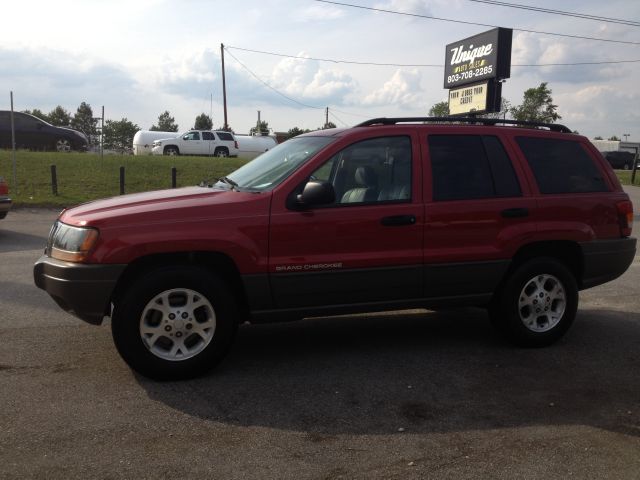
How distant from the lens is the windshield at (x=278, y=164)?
4.78 metres

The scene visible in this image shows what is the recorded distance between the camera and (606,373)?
15.7 feet

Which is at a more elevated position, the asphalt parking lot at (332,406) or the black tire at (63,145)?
the black tire at (63,145)

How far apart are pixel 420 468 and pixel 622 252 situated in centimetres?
338

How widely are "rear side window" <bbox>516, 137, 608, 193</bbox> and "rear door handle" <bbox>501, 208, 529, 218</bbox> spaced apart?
293 mm

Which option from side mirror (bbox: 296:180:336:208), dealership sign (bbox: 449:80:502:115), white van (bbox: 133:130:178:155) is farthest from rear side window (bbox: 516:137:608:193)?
white van (bbox: 133:130:178:155)

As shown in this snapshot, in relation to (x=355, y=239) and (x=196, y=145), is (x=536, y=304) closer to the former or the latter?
(x=355, y=239)

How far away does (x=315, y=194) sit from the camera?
14.6ft

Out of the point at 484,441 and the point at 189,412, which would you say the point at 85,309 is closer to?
the point at 189,412

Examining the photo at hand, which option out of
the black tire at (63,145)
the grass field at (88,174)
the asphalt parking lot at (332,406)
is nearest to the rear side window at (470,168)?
the asphalt parking lot at (332,406)

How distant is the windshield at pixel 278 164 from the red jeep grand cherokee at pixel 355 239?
0.06 feet

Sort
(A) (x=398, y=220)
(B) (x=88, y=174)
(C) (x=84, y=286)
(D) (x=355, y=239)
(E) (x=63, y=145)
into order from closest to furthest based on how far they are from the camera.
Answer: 1. (C) (x=84, y=286)
2. (D) (x=355, y=239)
3. (A) (x=398, y=220)
4. (B) (x=88, y=174)
5. (E) (x=63, y=145)

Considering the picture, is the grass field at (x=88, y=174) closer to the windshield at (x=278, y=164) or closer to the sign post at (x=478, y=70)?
the sign post at (x=478, y=70)

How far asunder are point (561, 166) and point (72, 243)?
4.04 metres

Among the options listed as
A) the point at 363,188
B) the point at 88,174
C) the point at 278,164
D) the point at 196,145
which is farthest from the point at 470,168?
the point at 196,145
